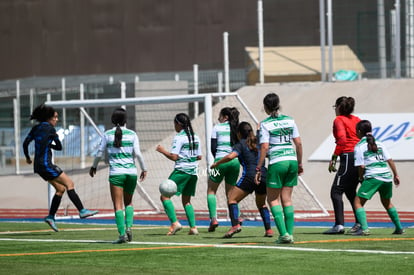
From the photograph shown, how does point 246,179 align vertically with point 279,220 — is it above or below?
above

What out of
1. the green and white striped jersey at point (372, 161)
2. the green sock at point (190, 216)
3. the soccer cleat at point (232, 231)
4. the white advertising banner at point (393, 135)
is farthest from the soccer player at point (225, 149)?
the white advertising banner at point (393, 135)

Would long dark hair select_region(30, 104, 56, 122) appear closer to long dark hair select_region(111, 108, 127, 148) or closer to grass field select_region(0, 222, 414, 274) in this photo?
grass field select_region(0, 222, 414, 274)

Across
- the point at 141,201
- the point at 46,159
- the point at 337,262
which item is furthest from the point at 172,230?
the point at 141,201

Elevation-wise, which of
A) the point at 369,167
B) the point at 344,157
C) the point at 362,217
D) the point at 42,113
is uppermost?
the point at 42,113

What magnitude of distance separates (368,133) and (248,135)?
64.0 inches

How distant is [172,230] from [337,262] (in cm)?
499

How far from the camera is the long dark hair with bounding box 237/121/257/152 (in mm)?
14430

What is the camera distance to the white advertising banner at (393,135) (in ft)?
75.6

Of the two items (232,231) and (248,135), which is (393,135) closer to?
(248,135)

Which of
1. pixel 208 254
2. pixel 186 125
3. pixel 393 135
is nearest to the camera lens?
pixel 208 254

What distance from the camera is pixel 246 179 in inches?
563

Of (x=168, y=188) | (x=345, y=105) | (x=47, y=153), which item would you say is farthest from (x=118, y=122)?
(x=345, y=105)

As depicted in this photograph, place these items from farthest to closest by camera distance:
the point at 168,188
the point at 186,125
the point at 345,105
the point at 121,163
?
1. the point at 186,125
2. the point at 168,188
3. the point at 345,105
4. the point at 121,163

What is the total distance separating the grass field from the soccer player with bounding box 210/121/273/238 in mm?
283
